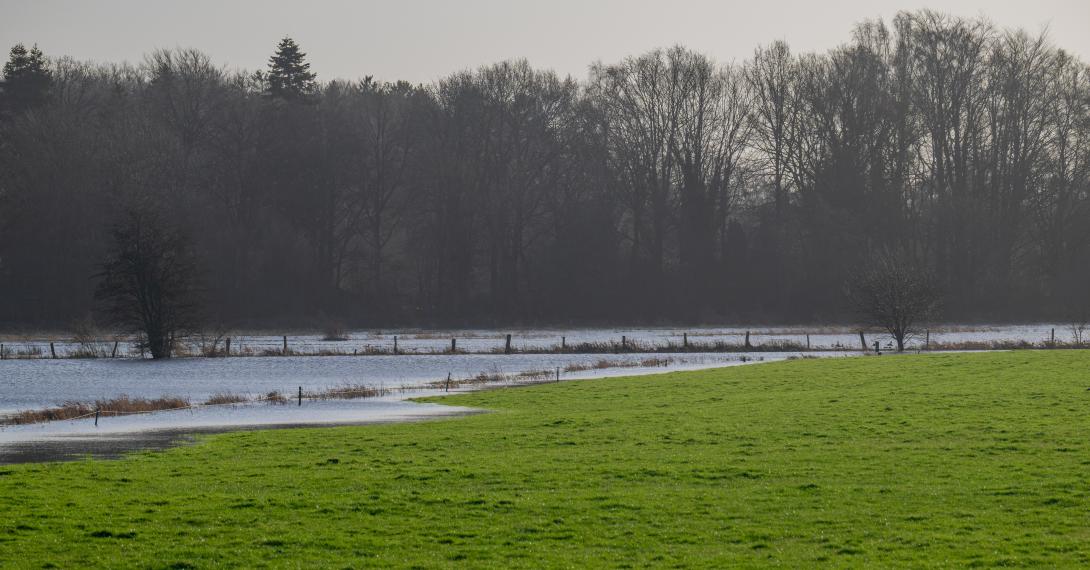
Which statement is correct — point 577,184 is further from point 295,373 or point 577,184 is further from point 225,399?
point 225,399

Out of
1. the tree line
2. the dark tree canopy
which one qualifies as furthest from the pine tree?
the dark tree canopy

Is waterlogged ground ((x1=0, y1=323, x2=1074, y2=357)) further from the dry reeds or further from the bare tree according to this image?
the dry reeds

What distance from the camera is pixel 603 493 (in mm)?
18016

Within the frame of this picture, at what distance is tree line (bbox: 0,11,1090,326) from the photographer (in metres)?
90.2

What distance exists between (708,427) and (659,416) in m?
3.27

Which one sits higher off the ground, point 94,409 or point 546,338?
point 546,338

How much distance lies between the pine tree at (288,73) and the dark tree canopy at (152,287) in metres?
33.5

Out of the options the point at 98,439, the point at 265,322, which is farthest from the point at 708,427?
the point at 265,322

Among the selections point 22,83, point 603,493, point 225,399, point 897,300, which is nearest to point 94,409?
point 225,399

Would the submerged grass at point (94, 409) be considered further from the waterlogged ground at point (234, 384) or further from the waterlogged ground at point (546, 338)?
the waterlogged ground at point (546, 338)

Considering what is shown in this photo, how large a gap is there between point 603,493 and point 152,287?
5255 centimetres

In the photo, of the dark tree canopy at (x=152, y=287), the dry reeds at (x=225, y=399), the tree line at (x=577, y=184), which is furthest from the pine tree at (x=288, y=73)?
the dry reeds at (x=225, y=399)

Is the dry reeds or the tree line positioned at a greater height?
the tree line

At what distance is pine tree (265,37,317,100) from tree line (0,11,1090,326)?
0.65 feet
